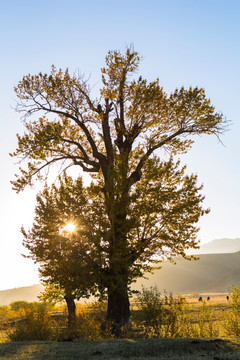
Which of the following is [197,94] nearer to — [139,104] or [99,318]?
[139,104]

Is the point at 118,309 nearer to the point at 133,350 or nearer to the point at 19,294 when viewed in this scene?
the point at 133,350

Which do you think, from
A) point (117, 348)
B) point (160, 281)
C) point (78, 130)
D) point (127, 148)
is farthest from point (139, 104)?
point (160, 281)

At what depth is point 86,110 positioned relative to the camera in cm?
1923

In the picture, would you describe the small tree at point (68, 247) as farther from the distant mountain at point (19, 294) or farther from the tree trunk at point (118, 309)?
the distant mountain at point (19, 294)

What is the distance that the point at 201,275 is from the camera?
11338 centimetres

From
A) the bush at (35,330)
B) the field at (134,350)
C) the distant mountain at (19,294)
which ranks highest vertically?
the distant mountain at (19,294)

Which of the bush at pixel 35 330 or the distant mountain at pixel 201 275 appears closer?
the bush at pixel 35 330

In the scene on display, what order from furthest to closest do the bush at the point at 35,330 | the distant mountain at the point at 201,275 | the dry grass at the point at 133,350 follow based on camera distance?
the distant mountain at the point at 201,275 < the bush at the point at 35,330 < the dry grass at the point at 133,350

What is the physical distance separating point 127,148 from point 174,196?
4.34 meters

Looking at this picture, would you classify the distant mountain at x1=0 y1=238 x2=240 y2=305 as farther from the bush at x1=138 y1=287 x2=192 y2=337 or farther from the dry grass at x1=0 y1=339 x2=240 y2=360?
the dry grass at x1=0 y1=339 x2=240 y2=360

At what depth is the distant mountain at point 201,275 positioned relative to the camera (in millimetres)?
99294

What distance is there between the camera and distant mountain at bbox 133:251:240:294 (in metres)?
99.3

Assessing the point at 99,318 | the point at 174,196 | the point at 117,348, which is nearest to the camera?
the point at 117,348

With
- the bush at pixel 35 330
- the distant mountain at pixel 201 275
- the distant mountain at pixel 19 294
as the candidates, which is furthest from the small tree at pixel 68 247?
the distant mountain at pixel 19 294
